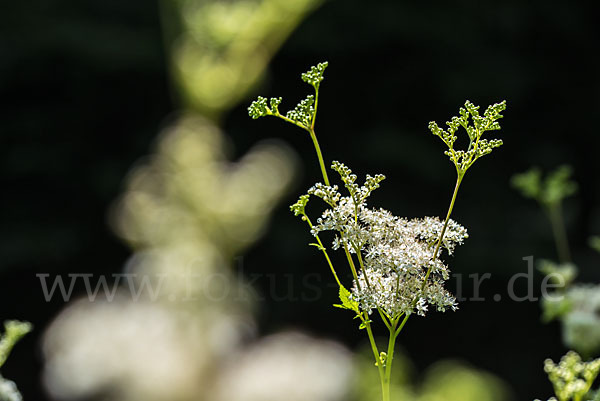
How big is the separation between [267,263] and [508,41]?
8.98 ft

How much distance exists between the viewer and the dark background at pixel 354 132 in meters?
5.57

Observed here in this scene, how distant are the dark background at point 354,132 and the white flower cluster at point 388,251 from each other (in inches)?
191

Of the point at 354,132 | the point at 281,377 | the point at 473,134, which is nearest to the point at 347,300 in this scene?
the point at 473,134

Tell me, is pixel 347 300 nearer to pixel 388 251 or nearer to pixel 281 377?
pixel 388 251

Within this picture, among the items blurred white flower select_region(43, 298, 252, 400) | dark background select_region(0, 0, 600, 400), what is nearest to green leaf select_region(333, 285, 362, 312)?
blurred white flower select_region(43, 298, 252, 400)

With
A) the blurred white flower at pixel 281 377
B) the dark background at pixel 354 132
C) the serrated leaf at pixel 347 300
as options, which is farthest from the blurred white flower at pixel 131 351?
the dark background at pixel 354 132

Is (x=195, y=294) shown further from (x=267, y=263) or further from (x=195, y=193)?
(x=267, y=263)

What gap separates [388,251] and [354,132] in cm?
527

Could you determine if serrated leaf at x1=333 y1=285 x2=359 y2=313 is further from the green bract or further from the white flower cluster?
the green bract

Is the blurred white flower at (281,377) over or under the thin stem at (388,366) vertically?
over

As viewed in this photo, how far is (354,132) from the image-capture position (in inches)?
229

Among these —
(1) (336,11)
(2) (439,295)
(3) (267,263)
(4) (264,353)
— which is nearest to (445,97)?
(1) (336,11)

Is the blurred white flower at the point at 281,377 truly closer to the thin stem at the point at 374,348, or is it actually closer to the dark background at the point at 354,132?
the thin stem at the point at 374,348

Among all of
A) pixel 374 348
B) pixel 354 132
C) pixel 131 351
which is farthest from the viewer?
pixel 354 132
